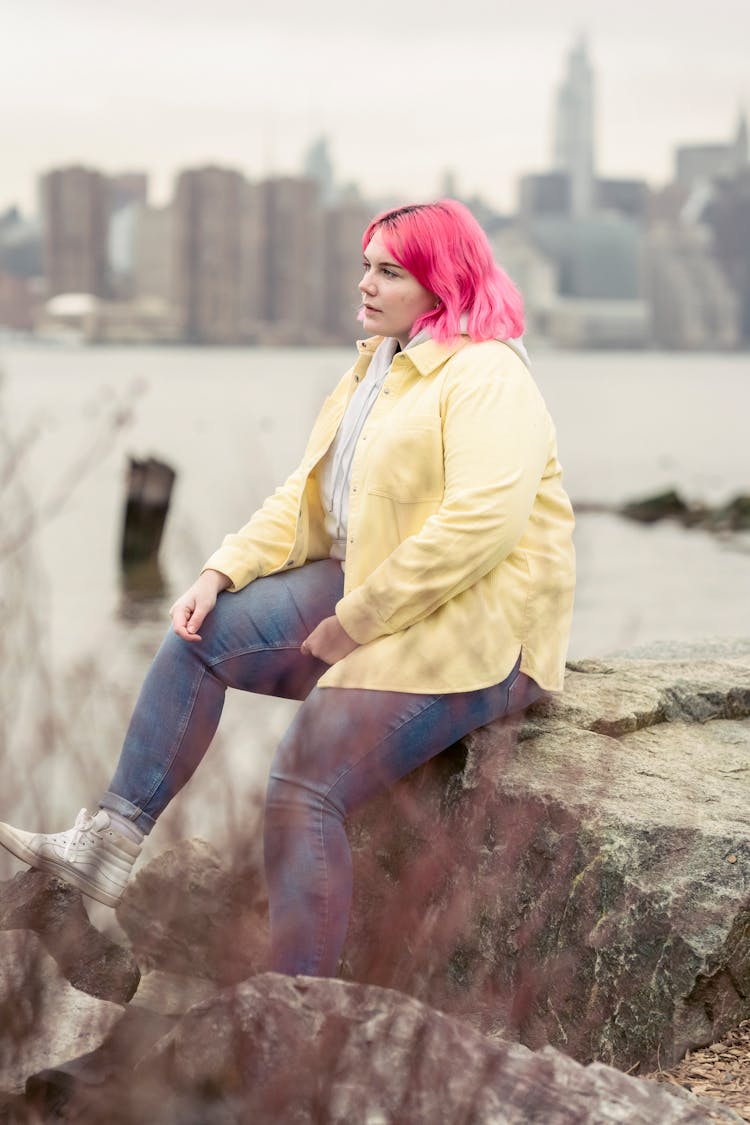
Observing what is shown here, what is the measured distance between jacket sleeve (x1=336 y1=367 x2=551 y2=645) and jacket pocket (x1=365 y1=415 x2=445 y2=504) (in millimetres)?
40

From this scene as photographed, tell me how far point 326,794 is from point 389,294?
117 cm

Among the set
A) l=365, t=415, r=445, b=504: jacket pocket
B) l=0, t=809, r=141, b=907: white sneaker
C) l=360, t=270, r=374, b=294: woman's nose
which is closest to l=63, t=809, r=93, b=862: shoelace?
l=0, t=809, r=141, b=907: white sneaker

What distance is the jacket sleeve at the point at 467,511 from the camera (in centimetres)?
320

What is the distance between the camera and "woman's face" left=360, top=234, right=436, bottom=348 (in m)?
3.50

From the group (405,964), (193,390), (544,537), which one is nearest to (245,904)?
(405,964)

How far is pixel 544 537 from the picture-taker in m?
3.42

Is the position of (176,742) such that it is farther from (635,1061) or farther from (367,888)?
(635,1061)

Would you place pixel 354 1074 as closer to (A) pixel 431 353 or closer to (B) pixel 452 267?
(A) pixel 431 353

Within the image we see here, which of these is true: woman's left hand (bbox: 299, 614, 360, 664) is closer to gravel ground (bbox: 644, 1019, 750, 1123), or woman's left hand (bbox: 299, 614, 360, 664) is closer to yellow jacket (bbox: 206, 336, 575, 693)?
yellow jacket (bbox: 206, 336, 575, 693)

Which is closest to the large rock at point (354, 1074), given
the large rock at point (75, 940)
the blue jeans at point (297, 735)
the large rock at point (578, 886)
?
the large rock at point (578, 886)

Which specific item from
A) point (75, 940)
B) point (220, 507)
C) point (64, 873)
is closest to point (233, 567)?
point (64, 873)

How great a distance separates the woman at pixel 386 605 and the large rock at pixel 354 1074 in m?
0.62

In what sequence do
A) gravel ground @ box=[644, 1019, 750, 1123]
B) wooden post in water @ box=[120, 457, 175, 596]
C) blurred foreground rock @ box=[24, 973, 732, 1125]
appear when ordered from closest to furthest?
1. blurred foreground rock @ box=[24, 973, 732, 1125]
2. gravel ground @ box=[644, 1019, 750, 1123]
3. wooden post in water @ box=[120, 457, 175, 596]

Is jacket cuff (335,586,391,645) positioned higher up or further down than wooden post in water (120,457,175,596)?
higher up
